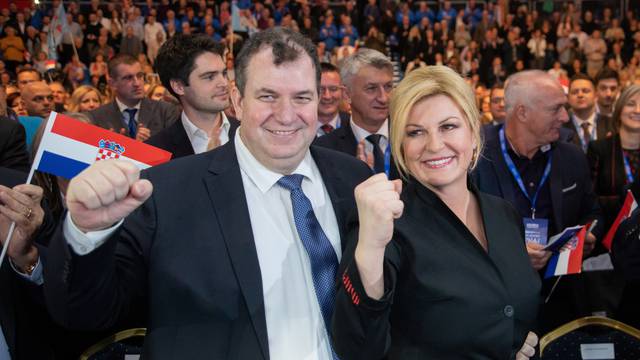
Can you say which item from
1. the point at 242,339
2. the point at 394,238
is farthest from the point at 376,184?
the point at 242,339

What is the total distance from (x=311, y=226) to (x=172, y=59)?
2830 mm

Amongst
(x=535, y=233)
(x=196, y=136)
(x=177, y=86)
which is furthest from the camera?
(x=177, y=86)

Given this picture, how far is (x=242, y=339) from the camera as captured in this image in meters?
2.00

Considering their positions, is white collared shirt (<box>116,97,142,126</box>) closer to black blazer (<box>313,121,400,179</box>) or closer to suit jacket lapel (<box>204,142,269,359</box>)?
black blazer (<box>313,121,400,179</box>)

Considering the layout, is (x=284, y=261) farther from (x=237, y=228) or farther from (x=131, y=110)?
(x=131, y=110)

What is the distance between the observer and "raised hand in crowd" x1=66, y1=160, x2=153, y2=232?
166 cm

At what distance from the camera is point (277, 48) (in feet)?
7.06

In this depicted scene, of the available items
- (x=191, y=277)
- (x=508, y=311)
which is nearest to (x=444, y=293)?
(x=508, y=311)

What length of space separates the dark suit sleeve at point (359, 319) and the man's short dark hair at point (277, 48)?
2.10 feet

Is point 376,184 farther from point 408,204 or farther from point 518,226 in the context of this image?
point 518,226

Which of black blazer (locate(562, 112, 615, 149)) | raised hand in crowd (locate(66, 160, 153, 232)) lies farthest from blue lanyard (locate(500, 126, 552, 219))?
black blazer (locate(562, 112, 615, 149))

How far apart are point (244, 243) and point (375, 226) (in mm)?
429

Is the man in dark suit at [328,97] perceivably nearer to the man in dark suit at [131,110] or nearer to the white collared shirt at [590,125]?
the man in dark suit at [131,110]

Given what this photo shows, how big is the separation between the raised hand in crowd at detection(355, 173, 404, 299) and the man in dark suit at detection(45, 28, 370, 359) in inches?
10.6
